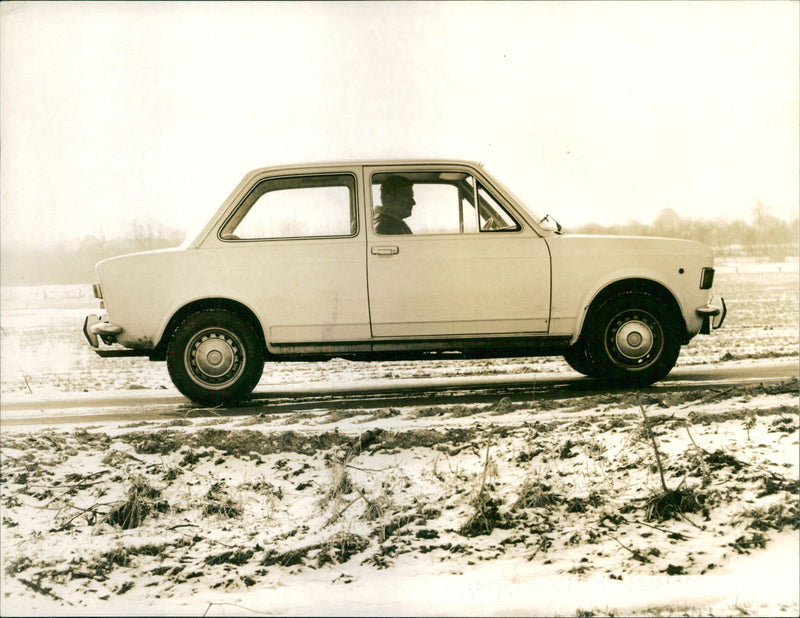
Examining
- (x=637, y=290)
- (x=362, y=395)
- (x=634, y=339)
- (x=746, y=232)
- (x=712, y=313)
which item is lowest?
(x=362, y=395)

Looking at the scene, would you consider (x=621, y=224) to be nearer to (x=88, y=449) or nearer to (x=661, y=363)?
(x=661, y=363)

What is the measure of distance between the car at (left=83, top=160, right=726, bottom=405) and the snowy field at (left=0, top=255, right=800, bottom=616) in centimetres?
35

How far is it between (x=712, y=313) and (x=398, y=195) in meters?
2.19

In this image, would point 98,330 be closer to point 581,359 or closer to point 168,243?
point 168,243

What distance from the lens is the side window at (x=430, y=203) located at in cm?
512

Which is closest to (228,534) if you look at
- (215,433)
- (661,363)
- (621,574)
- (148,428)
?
(215,433)

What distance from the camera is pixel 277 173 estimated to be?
5.10 m

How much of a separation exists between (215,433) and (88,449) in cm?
70

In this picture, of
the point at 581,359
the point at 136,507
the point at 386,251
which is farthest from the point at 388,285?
the point at 136,507

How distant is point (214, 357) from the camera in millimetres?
5020

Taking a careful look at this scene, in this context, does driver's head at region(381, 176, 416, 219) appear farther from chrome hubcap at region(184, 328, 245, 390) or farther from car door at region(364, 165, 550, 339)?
chrome hubcap at region(184, 328, 245, 390)

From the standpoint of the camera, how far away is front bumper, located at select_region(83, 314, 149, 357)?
5012 millimetres

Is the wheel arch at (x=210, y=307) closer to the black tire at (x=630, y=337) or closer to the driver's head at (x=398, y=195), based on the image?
the driver's head at (x=398, y=195)

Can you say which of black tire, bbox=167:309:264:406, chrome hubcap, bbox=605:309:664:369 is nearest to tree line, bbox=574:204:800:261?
chrome hubcap, bbox=605:309:664:369
